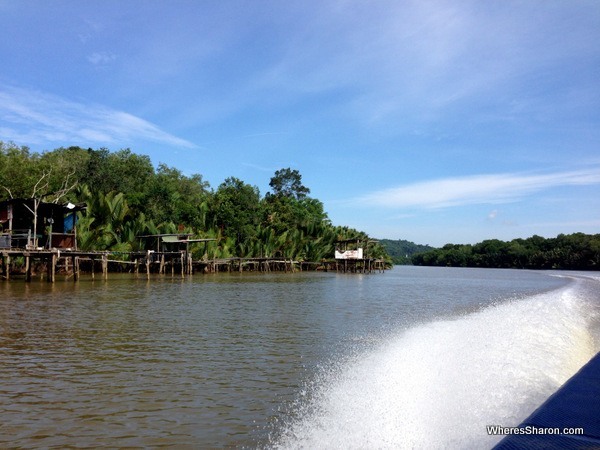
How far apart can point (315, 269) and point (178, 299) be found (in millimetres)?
39986

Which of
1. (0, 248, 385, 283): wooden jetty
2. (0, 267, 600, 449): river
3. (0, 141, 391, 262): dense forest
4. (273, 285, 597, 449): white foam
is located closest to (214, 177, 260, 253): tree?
(0, 141, 391, 262): dense forest

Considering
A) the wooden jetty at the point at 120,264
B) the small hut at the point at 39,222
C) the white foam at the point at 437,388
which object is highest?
the small hut at the point at 39,222

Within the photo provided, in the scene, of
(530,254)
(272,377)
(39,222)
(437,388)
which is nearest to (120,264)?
(39,222)

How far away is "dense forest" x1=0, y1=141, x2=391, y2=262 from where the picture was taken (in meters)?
31.6

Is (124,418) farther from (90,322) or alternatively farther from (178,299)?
(178,299)

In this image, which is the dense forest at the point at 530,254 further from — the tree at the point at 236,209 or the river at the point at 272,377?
the river at the point at 272,377

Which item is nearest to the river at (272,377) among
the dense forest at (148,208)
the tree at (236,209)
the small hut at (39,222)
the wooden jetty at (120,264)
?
the wooden jetty at (120,264)

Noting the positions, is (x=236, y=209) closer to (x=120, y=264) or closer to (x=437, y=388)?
(x=120, y=264)

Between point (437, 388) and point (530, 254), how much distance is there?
314 ft

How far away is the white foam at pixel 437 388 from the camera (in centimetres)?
457

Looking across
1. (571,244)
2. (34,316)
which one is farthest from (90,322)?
(571,244)

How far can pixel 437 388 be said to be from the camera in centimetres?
609

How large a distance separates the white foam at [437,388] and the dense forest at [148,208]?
2115cm

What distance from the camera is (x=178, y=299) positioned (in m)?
16.9
